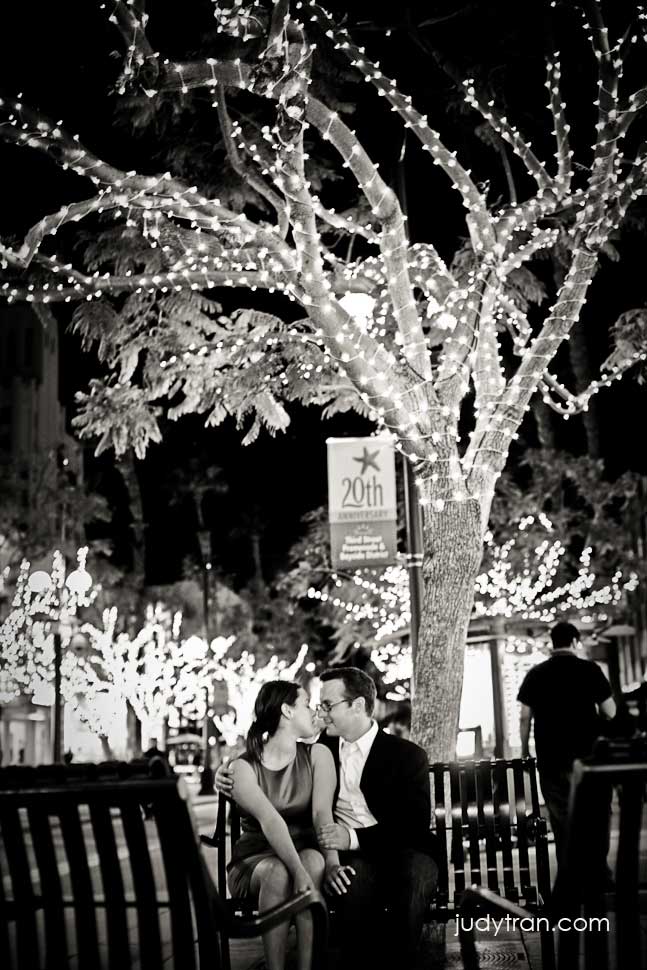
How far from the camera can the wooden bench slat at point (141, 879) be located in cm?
360

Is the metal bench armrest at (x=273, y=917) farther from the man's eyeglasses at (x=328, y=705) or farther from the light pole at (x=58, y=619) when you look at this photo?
the light pole at (x=58, y=619)

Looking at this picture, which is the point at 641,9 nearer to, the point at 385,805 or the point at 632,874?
the point at 385,805

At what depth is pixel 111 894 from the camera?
360 cm

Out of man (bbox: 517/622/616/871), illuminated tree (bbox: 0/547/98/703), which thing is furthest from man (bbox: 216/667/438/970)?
illuminated tree (bbox: 0/547/98/703)

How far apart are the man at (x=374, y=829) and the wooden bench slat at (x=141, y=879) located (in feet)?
4.36

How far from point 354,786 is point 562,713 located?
257cm

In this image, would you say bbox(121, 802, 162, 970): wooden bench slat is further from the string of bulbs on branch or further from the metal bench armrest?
the string of bulbs on branch

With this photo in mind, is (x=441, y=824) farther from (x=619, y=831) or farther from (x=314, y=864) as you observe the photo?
(x=619, y=831)

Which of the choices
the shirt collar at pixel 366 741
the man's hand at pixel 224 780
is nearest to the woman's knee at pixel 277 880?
the man's hand at pixel 224 780

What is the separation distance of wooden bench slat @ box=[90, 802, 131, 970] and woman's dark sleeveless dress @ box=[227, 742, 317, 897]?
4.42 feet

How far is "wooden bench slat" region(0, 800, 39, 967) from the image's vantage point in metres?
3.71

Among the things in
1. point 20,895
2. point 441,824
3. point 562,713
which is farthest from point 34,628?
point 20,895

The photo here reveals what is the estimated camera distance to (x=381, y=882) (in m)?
5.02

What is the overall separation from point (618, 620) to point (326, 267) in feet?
68.9
